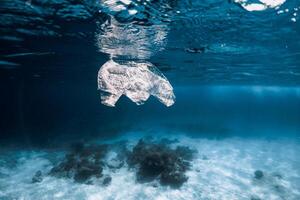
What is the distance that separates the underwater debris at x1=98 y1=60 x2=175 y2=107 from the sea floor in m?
6.57

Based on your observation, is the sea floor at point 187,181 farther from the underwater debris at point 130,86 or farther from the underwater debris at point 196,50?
the underwater debris at point 196,50

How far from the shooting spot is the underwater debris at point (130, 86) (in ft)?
34.6

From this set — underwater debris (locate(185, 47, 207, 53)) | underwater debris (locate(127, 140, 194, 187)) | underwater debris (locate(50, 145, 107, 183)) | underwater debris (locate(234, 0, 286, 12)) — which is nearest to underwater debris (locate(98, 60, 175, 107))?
underwater debris (locate(234, 0, 286, 12))

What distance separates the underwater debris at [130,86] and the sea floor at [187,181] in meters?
6.57

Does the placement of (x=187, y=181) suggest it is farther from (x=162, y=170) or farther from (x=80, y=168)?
(x=80, y=168)

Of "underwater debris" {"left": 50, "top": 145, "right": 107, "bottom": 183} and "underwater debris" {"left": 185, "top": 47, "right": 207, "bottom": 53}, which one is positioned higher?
"underwater debris" {"left": 185, "top": 47, "right": 207, "bottom": 53}

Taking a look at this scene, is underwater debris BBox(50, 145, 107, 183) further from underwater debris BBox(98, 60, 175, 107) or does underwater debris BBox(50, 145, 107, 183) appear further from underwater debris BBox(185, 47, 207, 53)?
underwater debris BBox(185, 47, 207, 53)

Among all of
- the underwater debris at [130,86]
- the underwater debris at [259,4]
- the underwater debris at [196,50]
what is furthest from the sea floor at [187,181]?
the underwater debris at [259,4]

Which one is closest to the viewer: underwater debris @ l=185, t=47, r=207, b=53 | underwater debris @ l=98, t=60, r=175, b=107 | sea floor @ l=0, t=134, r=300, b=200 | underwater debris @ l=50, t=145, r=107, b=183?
→ underwater debris @ l=98, t=60, r=175, b=107

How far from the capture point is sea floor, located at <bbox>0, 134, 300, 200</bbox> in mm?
13906

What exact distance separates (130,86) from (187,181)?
887 centimetres

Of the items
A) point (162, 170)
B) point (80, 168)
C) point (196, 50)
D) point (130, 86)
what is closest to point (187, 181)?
point (162, 170)

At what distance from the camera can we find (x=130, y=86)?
1098 centimetres

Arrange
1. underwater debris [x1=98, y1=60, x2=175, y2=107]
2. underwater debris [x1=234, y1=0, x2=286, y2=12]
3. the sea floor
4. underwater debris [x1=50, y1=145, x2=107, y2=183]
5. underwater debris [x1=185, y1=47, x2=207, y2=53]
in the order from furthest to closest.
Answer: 1. underwater debris [x1=185, y1=47, x2=207, y2=53]
2. underwater debris [x1=50, y1=145, x2=107, y2=183]
3. the sea floor
4. underwater debris [x1=98, y1=60, x2=175, y2=107]
5. underwater debris [x1=234, y1=0, x2=286, y2=12]
